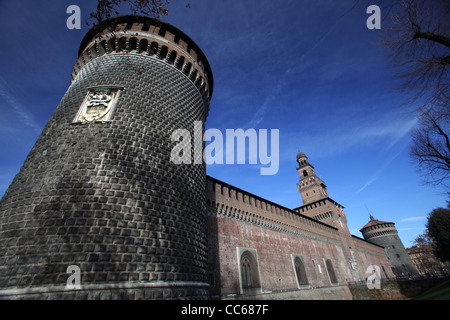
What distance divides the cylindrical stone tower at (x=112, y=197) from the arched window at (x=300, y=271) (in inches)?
546

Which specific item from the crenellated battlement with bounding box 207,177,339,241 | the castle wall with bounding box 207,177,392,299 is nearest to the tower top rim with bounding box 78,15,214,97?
the crenellated battlement with bounding box 207,177,339,241

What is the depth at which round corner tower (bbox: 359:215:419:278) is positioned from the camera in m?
40.0

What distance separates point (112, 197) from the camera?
5.40 meters

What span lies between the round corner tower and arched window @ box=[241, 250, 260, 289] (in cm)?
4271

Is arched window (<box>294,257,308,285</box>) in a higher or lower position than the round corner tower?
lower

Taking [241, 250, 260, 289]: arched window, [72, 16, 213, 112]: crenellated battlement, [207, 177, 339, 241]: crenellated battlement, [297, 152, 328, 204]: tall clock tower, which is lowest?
[241, 250, 260, 289]: arched window

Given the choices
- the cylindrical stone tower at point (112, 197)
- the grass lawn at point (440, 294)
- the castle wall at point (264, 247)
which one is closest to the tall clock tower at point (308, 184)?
the castle wall at point (264, 247)

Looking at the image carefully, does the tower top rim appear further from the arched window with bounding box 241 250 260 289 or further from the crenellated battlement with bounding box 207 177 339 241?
the arched window with bounding box 241 250 260 289

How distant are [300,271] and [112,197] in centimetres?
1811

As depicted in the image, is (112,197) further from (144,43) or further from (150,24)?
(150,24)

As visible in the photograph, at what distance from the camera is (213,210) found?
41.7 feet

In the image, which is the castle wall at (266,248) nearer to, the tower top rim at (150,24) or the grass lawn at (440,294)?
the grass lawn at (440,294)

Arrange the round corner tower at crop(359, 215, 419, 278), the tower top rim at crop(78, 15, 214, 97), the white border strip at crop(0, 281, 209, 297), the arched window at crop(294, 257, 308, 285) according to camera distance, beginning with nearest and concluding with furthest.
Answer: the white border strip at crop(0, 281, 209, 297) < the tower top rim at crop(78, 15, 214, 97) < the arched window at crop(294, 257, 308, 285) < the round corner tower at crop(359, 215, 419, 278)
